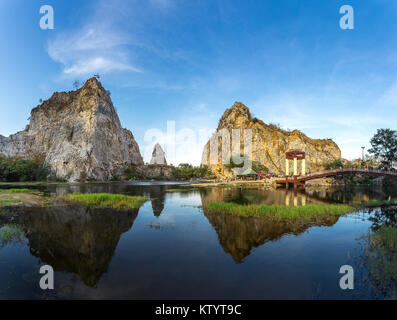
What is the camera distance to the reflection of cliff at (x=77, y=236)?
357 inches

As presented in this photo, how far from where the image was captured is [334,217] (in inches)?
717

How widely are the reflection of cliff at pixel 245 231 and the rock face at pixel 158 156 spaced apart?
464ft

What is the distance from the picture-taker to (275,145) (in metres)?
97.6

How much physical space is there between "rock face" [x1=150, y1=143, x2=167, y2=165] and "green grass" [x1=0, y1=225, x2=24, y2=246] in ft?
471

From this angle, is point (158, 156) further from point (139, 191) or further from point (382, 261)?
point (382, 261)

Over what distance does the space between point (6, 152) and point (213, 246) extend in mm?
122618

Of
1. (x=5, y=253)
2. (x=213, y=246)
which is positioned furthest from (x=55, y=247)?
(x=213, y=246)

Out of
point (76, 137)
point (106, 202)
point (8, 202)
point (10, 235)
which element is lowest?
point (10, 235)

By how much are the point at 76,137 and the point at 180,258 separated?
9214 cm

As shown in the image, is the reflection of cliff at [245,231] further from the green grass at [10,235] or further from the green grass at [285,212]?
the green grass at [10,235]

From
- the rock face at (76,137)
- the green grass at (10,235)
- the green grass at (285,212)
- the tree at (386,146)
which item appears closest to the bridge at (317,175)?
the tree at (386,146)

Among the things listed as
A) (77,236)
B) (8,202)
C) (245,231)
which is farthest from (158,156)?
(245,231)

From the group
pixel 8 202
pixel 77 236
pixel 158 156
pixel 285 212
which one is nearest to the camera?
pixel 77 236
